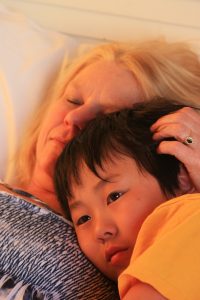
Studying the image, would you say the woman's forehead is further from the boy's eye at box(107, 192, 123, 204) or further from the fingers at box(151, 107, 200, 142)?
the boy's eye at box(107, 192, 123, 204)

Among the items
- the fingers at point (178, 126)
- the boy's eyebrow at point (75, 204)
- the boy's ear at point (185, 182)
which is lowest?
the boy's eyebrow at point (75, 204)

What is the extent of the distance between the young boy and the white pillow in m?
0.37

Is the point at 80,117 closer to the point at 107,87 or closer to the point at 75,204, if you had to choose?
the point at 107,87

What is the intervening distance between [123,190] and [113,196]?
21 millimetres

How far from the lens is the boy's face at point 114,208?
824 millimetres

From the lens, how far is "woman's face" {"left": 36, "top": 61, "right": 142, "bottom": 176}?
1070mm

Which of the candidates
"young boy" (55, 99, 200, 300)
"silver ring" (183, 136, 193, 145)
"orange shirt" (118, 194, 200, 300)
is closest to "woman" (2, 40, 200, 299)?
"young boy" (55, 99, 200, 300)

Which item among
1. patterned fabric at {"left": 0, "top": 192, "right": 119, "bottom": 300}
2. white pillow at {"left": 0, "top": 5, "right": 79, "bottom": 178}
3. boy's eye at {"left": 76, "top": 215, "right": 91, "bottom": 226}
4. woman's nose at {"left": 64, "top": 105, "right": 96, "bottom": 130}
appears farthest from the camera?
white pillow at {"left": 0, "top": 5, "right": 79, "bottom": 178}

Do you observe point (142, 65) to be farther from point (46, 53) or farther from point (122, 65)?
point (46, 53)

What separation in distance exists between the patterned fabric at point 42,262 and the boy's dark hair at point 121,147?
0.09 m

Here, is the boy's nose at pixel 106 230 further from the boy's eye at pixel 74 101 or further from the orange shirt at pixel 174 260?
the boy's eye at pixel 74 101

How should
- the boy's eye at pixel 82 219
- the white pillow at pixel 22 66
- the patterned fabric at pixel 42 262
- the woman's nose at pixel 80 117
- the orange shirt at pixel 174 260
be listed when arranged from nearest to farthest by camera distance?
the orange shirt at pixel 174 260, the patterned fabric at pixel 42 262, the boy's eye at pixel 82 219, the woman's nose at pixel 80 117, the white pillow at pixel 22 66

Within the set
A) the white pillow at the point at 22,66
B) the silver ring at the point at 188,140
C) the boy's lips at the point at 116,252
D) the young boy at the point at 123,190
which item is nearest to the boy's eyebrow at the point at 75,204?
the young boy at the point at 123,190

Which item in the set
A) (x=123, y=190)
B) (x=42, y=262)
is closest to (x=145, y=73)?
(x=123, y=190)
